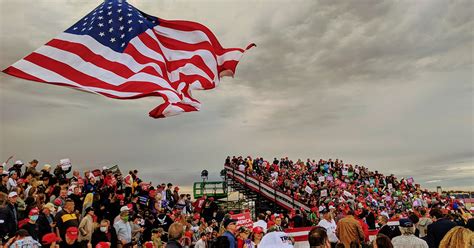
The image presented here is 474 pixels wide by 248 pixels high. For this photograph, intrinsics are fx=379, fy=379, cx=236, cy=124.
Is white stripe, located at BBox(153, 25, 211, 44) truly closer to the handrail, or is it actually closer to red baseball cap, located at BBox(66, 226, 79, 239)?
red baseball cap, located at BBox(66, 226, 79, 239)

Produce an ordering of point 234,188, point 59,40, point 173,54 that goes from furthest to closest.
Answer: point 234,188 → point 173,54 → point 59,40

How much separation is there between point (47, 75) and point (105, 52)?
145 cm

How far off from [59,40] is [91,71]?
0.87m

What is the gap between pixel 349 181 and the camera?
112 feet

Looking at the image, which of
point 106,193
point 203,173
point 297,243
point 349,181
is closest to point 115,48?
point 106,193

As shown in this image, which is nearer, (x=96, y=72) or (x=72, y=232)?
(x=96, y=72)

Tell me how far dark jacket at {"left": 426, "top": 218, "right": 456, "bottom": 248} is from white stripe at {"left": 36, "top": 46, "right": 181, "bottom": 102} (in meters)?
5.81

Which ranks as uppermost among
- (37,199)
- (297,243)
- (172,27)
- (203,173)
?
(172,27)

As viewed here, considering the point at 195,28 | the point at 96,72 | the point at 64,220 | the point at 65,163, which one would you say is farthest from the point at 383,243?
the point at 65,163

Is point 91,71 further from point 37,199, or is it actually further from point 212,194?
point 212,194

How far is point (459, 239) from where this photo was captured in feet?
20.2

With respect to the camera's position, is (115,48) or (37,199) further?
(37,199)

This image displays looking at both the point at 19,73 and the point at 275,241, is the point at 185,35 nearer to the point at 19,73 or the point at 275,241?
the point at 19,73

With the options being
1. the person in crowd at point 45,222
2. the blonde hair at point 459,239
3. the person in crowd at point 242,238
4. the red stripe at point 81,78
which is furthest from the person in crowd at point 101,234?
the blonde hair at point 459,239
